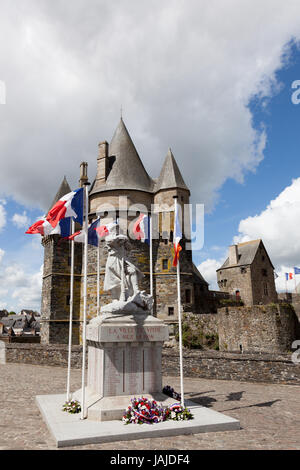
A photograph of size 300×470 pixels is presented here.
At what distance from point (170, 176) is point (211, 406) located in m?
27.3

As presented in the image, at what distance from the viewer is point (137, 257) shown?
29.1 metres

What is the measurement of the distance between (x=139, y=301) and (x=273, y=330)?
15892mm

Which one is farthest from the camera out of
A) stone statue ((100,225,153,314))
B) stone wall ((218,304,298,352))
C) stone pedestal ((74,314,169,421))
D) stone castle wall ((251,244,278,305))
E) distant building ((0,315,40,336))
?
distant building ((0,315,40,336))

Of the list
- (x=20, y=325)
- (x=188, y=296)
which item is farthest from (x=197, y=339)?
(x=20, y=325)

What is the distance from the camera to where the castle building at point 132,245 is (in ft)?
94.1

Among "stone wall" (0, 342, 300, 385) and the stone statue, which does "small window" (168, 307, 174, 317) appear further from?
the stone statue

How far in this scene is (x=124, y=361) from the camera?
Answer: 26.1 ft

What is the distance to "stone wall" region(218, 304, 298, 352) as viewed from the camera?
21891mm

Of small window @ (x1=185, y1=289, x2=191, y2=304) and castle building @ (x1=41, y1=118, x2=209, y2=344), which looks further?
small window @ (x1=185, y1=289, x2=191, y2=304)

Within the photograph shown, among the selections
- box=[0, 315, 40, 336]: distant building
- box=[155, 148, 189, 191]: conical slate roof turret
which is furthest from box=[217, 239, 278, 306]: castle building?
box=[0, 315, 40, 336]: distant building

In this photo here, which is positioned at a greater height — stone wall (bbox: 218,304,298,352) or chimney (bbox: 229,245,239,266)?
chimney (bbox: 229,245,239,266)

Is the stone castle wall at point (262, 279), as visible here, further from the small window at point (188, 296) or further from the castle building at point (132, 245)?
the small window at point (188, 296)

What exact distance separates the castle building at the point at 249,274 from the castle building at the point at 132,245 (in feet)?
25.3
